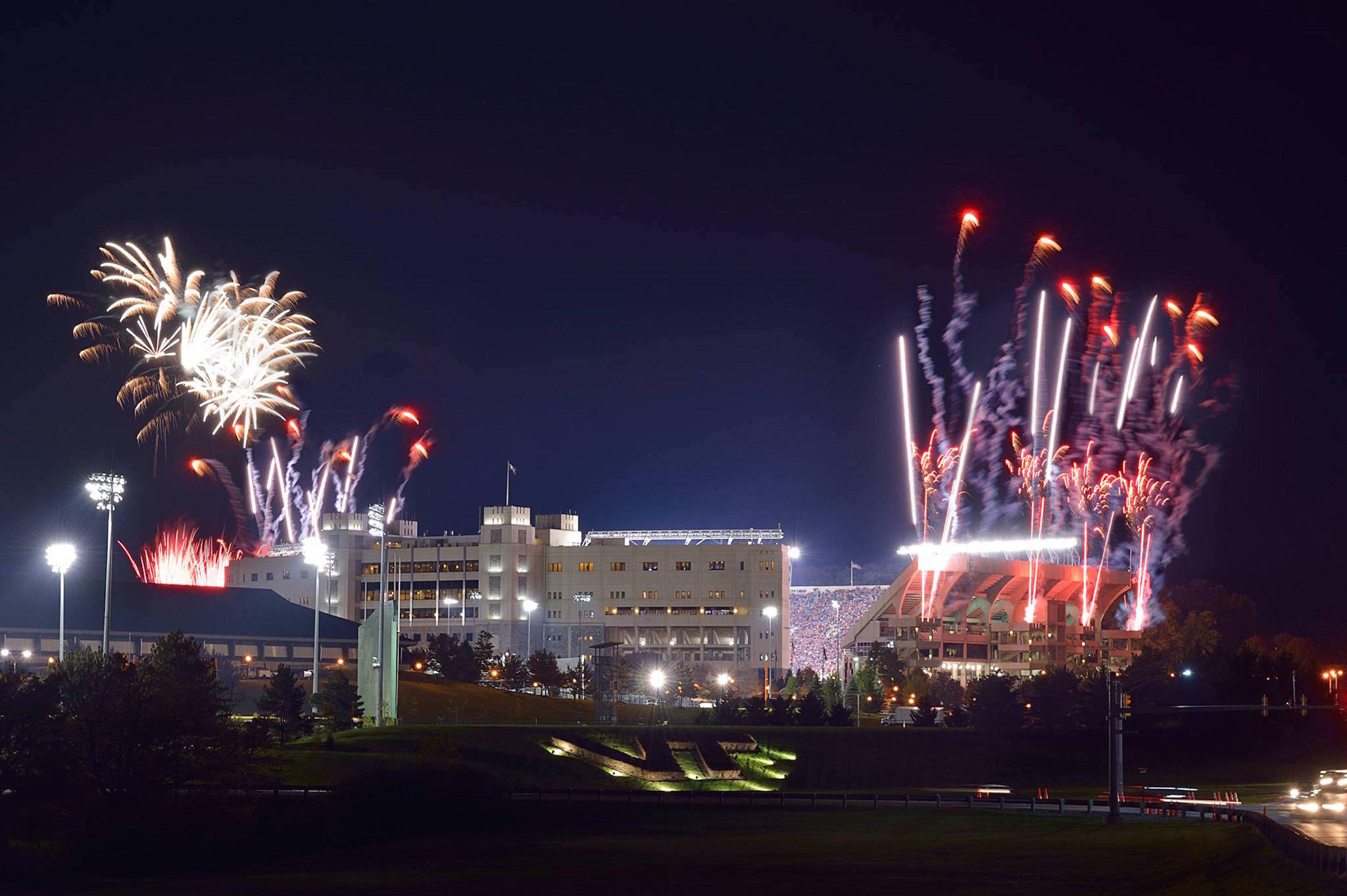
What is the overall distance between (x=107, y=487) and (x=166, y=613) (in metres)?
58.0

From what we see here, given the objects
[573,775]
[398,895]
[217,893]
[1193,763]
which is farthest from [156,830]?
[1193,763]

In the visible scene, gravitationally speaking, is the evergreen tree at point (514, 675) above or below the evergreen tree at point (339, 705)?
below

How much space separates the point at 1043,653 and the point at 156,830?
153596 mm

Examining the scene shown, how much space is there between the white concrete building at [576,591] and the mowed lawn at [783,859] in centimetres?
11964

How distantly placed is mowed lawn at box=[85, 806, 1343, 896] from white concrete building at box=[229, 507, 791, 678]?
119644 millimetres

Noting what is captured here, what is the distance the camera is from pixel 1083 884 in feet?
161

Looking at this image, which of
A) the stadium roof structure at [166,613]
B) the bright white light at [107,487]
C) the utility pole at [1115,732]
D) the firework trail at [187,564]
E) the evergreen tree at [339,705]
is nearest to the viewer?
the utility pole at [1115,732]

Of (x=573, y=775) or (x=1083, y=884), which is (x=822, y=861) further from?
(x=573, y=775)

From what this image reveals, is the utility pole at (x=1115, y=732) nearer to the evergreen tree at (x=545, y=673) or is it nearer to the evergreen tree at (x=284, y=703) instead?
the evergreen tree at (x=284, y=703)

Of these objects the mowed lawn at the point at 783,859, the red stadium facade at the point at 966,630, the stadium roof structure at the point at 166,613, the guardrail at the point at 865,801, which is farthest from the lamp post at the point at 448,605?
the mowed lawn at the point at 783,859

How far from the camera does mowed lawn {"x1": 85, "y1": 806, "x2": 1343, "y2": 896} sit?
49.1 metres

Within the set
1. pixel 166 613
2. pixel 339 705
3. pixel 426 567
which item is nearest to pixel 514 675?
pixel 166 613

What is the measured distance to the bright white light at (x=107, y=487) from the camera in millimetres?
83188

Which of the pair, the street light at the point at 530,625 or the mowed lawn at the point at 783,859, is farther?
the street light at the point at 530,625
